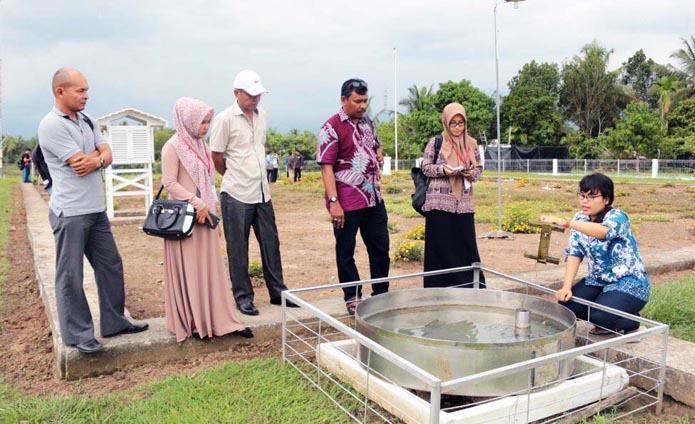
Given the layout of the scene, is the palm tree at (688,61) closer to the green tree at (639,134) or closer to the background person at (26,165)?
the green tree at (639,134)

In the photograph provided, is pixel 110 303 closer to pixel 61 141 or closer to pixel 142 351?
pixel 142 351

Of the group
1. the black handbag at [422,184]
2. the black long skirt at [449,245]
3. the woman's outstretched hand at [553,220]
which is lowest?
the black long skirt at [449,245]

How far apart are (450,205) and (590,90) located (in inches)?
1502

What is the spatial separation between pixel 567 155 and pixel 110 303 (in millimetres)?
36049

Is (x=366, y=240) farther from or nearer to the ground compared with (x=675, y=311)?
farther from the ground

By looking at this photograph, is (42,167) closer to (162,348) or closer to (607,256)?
(162,348)

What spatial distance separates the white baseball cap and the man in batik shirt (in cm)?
54

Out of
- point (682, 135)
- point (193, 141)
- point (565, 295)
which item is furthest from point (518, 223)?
point (682, 135)

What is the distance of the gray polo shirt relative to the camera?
10.5 feet

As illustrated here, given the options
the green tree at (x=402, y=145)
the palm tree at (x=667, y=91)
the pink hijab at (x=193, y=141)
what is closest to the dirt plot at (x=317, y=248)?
the pink hijab at (x=193, y=141)

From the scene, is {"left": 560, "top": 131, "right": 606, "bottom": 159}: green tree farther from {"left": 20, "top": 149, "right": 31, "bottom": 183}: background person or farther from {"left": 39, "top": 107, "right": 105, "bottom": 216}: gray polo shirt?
{"left": 39, "top": 107, "right": 105, "bottom": 216}: gray polo shirt

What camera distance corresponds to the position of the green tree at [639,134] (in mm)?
28812

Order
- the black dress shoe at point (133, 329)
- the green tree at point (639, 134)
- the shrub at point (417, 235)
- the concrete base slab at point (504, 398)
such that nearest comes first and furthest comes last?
the concrete base slab at point (504, 398) < the black dress shoe at point (133, 329) < the shrub at point (417, 235) < the green tree at point (639, 134)

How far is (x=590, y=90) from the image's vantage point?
38.5 meters
